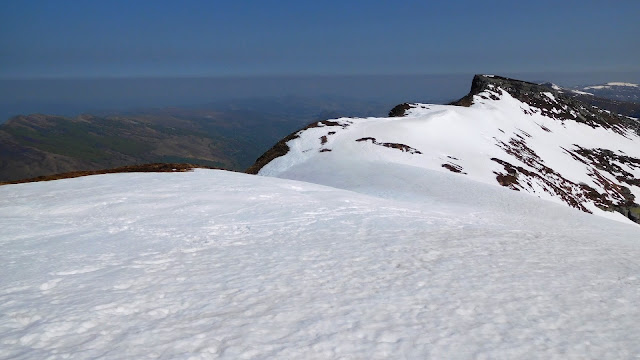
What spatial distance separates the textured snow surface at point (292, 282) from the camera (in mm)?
7739

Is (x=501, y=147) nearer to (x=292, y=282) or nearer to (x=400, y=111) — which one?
(x=400, y=111)

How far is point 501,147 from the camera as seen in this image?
244 ft

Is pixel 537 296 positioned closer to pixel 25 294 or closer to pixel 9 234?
pixel 25 294

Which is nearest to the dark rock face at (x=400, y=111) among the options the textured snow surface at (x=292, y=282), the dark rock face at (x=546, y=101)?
the dark rock face at (x=546, y=101)

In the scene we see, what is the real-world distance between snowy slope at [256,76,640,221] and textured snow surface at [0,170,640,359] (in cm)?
2535

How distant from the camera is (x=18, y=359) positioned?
7.07m

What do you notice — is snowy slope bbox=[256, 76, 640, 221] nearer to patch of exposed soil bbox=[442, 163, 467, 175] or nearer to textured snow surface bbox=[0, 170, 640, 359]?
patch of exposed soil bbox=[442, 163, 467, 175]

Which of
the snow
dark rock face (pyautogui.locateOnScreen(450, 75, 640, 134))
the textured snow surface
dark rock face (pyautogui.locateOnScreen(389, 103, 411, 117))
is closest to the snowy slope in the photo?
the snow

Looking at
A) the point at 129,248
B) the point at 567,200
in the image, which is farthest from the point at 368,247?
the point at 567,200

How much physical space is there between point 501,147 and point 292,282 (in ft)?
239

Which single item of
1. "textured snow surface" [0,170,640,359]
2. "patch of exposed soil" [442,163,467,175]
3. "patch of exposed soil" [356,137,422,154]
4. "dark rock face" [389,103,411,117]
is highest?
"dark rock face" [389,103,411,117]

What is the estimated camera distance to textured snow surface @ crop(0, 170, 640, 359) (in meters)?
7.74

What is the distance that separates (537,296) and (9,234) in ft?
56.5

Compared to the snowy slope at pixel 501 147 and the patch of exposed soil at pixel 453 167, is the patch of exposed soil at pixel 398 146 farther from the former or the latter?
the patch of exposed soil at pixel 453 167
